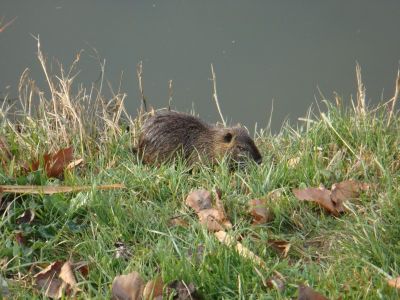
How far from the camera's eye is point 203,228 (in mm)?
3402

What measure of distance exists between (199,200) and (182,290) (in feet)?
3.06

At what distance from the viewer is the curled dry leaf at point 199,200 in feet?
12.4

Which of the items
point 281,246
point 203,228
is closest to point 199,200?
point 203,228

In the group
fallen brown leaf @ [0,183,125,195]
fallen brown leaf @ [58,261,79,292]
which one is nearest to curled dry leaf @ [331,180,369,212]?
fallen brown leaf @ [0,183,125,195]

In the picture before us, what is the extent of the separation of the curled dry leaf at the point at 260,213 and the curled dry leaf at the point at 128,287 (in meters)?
0.87

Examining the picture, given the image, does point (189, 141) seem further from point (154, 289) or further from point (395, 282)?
point (395, 282)

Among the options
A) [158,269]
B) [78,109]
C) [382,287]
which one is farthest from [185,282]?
[78,109]

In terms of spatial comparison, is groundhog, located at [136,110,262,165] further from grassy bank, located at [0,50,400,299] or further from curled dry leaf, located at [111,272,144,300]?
curled dry leaf, located at [111,272,144,300]

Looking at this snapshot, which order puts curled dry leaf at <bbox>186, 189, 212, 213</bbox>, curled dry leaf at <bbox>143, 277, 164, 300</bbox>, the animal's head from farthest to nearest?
the animal's head, curled dry leaf at <bbox>186, 189, 212, 213</bbox>, curled dry leaf at <bbox>143, 277, 164, 300</bbox>

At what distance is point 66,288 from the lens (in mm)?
3098

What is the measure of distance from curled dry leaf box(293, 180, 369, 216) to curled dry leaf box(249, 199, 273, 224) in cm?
20

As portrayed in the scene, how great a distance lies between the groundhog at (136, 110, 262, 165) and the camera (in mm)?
4848

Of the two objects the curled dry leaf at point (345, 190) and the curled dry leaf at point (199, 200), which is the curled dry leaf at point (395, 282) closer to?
the curled dry leaf at point (345, 190)

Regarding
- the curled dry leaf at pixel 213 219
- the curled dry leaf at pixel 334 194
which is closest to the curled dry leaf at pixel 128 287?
the curled dry leaf at pixel 213 219
